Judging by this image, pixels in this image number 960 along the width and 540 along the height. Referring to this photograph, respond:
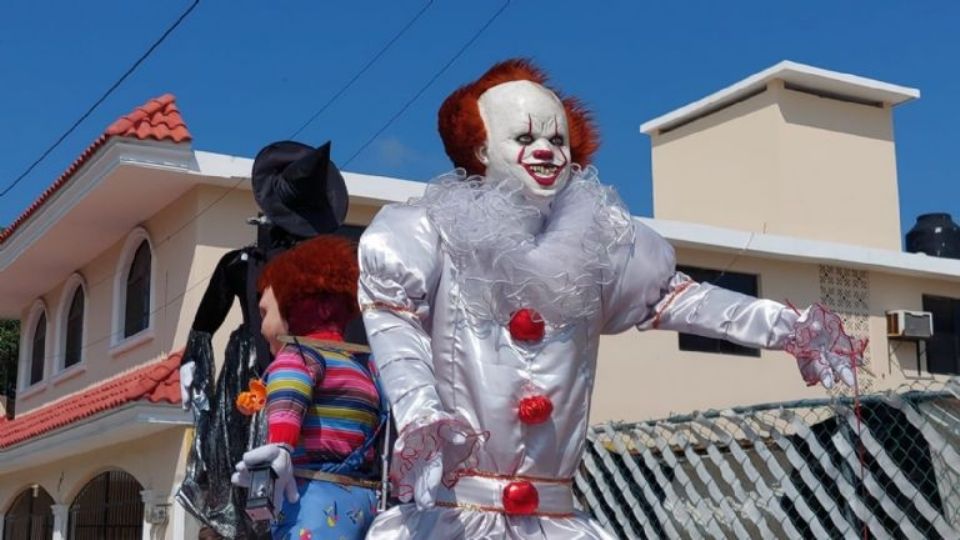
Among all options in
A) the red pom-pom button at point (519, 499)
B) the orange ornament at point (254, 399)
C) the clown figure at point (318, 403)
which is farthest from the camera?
the orange ornament at point (254, 399)

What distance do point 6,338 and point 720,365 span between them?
1564cm

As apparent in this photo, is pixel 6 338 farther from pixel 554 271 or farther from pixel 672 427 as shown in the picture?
pixel 554 271

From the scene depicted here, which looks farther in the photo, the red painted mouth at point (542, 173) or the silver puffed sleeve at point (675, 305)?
the red painted mouth at point (542, 173)

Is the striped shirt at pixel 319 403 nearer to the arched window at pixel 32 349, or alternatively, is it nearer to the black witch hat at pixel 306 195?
the black witch hat at pixel 306 195

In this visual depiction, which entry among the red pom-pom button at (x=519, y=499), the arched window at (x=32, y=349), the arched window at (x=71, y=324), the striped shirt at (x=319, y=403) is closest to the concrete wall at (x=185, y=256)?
the arched window at (x=71, y=324)

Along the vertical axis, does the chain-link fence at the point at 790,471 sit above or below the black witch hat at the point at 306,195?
below

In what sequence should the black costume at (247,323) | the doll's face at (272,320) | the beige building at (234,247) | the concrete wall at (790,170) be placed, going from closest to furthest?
the doll's face at (272,320)
the black costume at (247,323)
the beige building at (234,247)
the concrete wall at (790,170)

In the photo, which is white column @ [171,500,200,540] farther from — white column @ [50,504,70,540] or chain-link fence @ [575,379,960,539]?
chain-link fence @ [575,379,960,539]

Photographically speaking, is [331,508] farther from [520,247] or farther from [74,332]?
[74,332]

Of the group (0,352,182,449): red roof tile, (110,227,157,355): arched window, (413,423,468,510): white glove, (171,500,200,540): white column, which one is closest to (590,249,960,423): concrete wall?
(171,500,200,540): white column

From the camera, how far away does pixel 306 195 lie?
495cm

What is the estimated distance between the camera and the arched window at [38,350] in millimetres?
15188

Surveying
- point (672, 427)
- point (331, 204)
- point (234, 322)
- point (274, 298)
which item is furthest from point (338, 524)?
point (234, 322)

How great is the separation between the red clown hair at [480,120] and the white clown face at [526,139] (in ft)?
0.09
